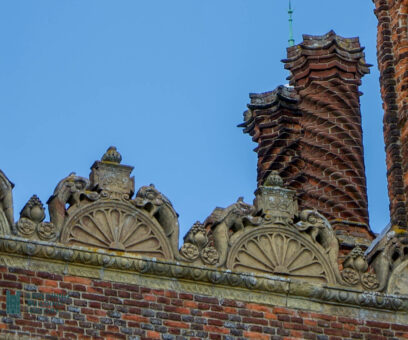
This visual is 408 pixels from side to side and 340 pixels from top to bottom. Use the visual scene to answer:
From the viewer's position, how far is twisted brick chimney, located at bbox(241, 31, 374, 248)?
123ft

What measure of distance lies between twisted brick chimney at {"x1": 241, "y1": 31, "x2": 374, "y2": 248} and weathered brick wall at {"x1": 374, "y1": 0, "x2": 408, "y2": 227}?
57.6 inches

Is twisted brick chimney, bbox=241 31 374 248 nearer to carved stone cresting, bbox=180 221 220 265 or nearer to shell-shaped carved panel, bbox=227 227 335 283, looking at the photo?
shell-shaped carved panel, bbox=227 227 335 283

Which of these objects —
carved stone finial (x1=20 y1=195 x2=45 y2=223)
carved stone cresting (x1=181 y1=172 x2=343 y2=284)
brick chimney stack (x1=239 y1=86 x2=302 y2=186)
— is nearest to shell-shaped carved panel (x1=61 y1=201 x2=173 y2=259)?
carved stone finial (x1=20 y1=195 x2=45 y2=223)

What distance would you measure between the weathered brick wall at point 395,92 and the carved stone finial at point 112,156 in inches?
177

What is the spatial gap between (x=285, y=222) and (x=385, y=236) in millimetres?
1435

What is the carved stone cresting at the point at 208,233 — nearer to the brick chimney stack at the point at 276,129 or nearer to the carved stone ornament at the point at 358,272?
the carved stone ornament at the point at 358,272

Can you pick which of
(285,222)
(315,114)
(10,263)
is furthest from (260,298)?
(315,114)

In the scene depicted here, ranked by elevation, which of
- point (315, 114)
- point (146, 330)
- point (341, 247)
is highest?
point (315, 114)

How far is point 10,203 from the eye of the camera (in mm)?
31781

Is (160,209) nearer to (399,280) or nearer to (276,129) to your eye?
(399,280)

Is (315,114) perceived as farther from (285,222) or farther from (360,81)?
(285,222)

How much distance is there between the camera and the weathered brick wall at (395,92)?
116 feet

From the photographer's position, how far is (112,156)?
32.6m

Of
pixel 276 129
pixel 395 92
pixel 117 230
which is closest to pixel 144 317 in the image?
pixel 117 230
